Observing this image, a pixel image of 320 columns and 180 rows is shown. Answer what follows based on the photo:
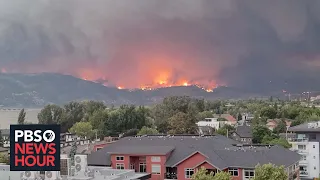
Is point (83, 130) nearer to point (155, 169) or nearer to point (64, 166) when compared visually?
point (155, 169)

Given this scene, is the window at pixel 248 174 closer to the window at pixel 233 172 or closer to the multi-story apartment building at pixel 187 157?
the multi-story apartment building at pixel 187 157

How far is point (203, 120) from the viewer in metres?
140

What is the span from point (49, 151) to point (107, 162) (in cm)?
2459

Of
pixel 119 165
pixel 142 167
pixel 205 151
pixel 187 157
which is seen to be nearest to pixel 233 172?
pixel 205 151

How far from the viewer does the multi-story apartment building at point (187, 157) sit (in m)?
45.3

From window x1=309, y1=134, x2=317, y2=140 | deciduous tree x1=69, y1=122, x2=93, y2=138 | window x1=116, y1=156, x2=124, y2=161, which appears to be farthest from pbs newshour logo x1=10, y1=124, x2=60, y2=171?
deciduous tree x1=69, y1=122, x2=93, y2=138

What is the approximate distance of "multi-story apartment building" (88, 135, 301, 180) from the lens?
149 ft

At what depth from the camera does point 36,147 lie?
1046 inches

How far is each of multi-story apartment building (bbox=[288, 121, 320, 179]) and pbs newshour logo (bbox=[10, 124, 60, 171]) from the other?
4218 cm

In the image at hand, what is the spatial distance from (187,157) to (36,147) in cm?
2313

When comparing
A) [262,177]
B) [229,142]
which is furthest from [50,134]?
[229,142]

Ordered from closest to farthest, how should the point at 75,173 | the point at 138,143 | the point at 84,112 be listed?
the point at 75,173 < the point at 138,143 < the point at 84,112

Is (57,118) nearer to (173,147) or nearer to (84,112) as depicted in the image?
(84,112)

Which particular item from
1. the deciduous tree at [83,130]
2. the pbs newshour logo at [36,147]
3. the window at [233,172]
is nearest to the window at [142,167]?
the window at [233,172]
